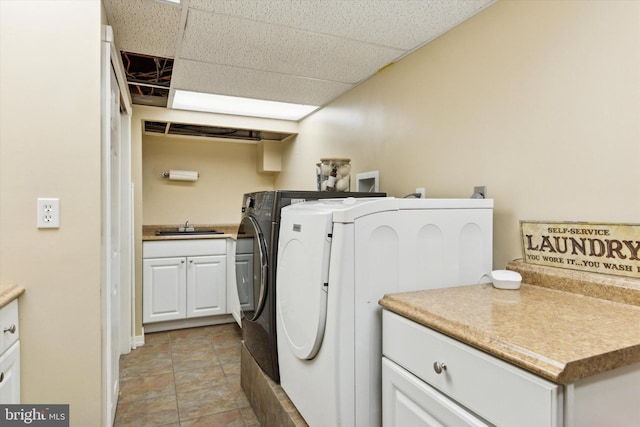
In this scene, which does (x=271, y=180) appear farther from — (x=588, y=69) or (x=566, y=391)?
(x=566, y=391)

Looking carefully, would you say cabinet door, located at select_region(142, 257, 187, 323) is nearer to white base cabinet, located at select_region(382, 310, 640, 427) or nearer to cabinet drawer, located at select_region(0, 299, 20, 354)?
cabinet drawer, located at select_region(0, 299, 20, 354)

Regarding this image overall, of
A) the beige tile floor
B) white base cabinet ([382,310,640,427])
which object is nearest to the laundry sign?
white base cabinet ([382,310,640,427])

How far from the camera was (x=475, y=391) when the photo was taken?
88cm

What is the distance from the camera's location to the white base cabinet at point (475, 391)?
73 centimetres

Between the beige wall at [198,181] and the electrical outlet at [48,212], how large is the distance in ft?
8.94

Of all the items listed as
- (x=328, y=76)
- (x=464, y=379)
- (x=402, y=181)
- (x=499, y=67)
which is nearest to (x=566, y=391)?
(x=464, y=379)

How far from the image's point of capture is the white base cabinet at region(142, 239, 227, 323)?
11.1ft

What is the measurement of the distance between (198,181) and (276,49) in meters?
2.55

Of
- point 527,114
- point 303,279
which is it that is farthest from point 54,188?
point 527,114

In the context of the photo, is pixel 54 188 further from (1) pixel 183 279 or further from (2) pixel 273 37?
(1) pixel 183 279

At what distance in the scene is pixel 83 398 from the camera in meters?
1.47

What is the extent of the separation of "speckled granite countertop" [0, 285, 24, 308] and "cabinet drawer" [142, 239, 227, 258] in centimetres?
207

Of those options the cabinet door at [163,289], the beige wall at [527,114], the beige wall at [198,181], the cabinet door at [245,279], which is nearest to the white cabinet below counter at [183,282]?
the cabinet door at [163,289]

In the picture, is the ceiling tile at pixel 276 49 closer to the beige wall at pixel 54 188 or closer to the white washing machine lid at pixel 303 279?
the beige wall at pixel 54 188
